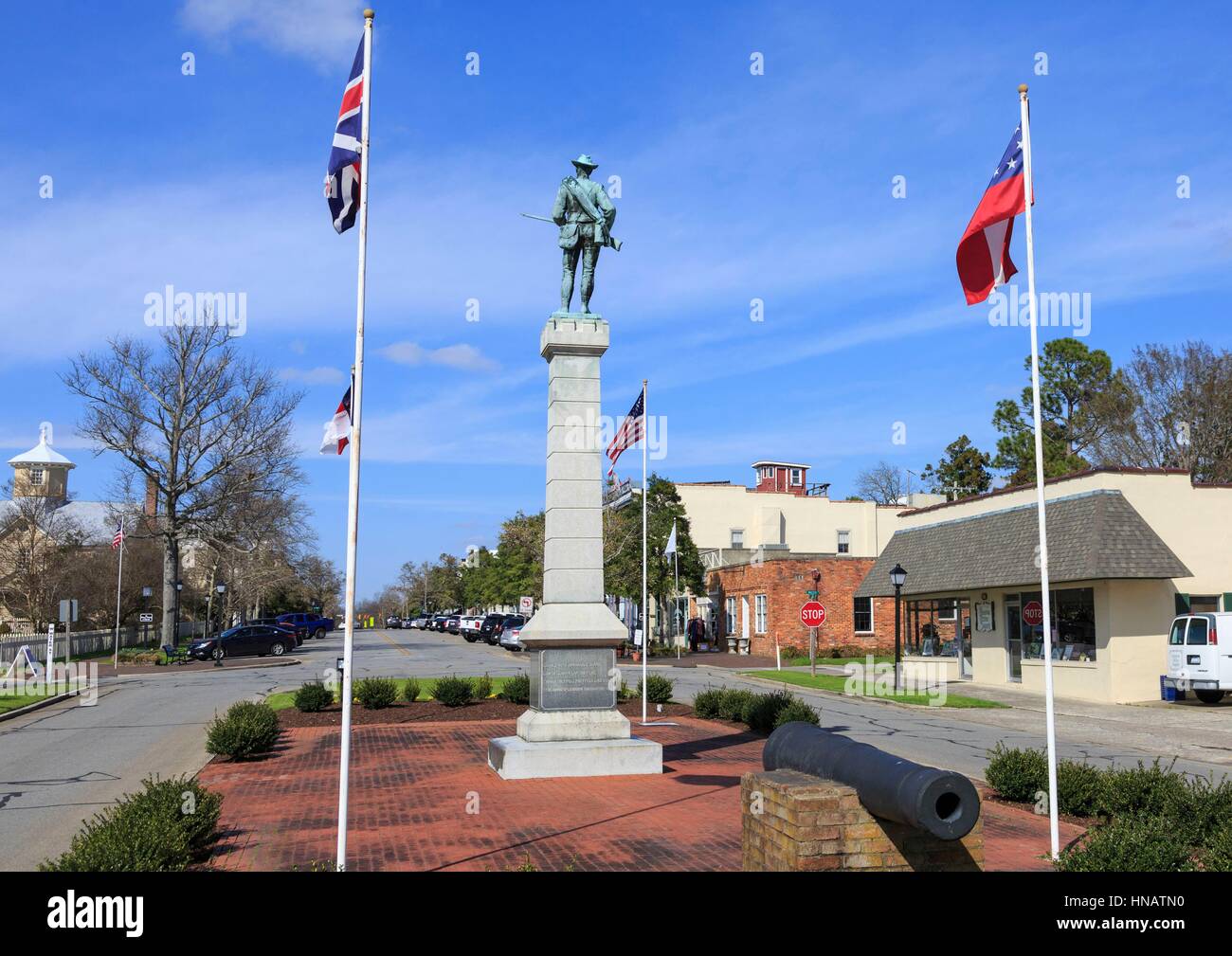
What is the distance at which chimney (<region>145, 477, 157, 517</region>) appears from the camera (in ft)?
159

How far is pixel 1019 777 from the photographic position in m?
12.2

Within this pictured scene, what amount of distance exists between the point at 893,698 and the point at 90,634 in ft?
135

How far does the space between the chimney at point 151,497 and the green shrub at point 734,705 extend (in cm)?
3448

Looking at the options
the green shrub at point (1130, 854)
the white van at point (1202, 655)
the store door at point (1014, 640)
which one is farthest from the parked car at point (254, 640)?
the green shrub at point (1130, 854)

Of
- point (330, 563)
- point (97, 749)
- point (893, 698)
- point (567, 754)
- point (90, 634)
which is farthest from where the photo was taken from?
point (330, 563)

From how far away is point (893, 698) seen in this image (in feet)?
91.1

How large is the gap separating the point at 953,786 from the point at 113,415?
150ft

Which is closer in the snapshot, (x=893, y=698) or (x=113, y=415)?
(x=893, y=698)

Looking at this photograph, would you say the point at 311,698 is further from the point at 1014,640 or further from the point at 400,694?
the point at 1014,640

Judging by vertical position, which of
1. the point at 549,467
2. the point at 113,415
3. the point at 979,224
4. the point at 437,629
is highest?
the point at 113,415

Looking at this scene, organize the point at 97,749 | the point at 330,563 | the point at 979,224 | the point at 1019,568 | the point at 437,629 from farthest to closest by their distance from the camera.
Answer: the point at 330,563 < the point at 437,629 < the point at 1019,568 < the point at 97,749 < the point at 979,224
